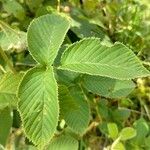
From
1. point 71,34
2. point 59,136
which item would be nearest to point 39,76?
point 59,136

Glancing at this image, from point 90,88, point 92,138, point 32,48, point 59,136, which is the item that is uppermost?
point 32,48

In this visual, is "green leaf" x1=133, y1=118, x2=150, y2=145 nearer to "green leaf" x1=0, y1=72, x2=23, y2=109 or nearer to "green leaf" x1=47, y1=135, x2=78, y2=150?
"green leaf" x1=47, y1=135, x2=78, y2=150

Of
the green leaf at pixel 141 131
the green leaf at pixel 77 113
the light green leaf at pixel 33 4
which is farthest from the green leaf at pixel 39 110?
the light green leaf at pixel 33 4

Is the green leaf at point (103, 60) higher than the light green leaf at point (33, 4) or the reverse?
higher

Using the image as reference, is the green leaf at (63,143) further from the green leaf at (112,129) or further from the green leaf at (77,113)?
the green leaf at (112,129)

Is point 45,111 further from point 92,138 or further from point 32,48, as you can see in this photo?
point 92,138

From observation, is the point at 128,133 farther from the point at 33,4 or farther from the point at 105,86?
the point at 33,4
